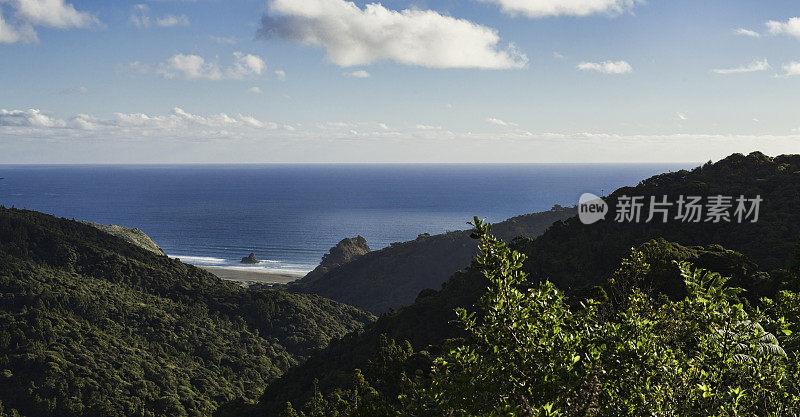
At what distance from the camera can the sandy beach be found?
10650 centimetres

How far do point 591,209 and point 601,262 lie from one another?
1202 centimetres

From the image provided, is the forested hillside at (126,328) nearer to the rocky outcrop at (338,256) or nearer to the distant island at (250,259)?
the rocky outcrop at (338,256)

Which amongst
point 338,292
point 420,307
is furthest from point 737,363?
point 338,292

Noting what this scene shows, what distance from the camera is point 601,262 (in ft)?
137

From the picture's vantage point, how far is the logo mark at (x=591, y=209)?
5038 centimetres

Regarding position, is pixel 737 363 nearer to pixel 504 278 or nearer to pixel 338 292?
pixel 504 278

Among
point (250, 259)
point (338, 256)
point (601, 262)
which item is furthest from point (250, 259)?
point (601, 262)

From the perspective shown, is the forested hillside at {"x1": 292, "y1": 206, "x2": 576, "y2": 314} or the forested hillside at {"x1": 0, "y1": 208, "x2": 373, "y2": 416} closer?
the forested hillside at {"x1": 0, "y1": 208, "x2": 373, "y2": 416}

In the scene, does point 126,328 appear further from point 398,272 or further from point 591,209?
point 398,272

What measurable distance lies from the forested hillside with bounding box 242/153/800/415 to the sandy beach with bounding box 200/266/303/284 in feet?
209

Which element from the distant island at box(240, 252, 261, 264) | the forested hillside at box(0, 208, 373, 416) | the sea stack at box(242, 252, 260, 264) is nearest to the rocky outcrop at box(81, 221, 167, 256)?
the distant island at box(240, 252, 261, 264)

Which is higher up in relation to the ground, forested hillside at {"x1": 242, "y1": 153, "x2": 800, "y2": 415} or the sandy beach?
forested hillside at {"x1": 242, "y1": 153, "x2": 800, "y2": 415}

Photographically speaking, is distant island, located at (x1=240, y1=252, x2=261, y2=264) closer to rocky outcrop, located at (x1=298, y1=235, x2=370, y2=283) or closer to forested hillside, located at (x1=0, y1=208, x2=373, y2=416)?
rocky outcrop, located at (x1=298, y1=235, x2=370, y2=283)

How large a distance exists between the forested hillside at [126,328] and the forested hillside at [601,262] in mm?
13639
